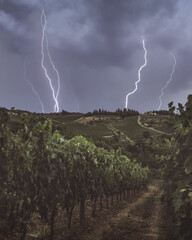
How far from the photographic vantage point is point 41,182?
9.95 m

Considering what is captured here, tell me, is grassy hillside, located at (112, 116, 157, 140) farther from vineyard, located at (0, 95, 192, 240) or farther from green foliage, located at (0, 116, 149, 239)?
green foliage, located at (0, 116, 149, 239)

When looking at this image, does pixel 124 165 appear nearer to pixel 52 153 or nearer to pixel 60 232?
pixel 60 232

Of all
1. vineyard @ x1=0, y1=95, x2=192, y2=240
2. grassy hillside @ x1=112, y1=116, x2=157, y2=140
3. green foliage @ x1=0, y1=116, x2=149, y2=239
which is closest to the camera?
vineyard @ x1=0, y1=95, x2=192, y2=240

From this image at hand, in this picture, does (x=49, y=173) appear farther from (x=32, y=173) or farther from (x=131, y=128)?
(x=131, y=128)

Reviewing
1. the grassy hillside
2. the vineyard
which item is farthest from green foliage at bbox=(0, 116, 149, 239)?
the grassy hillside

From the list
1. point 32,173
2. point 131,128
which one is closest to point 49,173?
point 32,173

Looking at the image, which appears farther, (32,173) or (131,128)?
(131,128)

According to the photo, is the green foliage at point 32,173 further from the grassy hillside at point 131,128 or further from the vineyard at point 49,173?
the grassy hillside at point 131,128

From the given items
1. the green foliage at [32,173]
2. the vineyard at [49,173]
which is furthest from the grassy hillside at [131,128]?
the green foliage at [32,173]

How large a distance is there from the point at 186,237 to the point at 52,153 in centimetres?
572

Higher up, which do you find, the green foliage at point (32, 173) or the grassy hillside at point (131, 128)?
the grassy hillside at point (131, 128)

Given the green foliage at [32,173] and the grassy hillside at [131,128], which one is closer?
the green foliage at [32,173]

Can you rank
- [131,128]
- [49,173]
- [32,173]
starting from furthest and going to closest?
1. [131,128]
2. [49,173]
3. [32,173]

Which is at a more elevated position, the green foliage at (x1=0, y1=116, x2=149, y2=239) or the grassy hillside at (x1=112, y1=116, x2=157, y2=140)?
the grassy hillside at (x1=112, y1=116, x2=157, y2=140)
